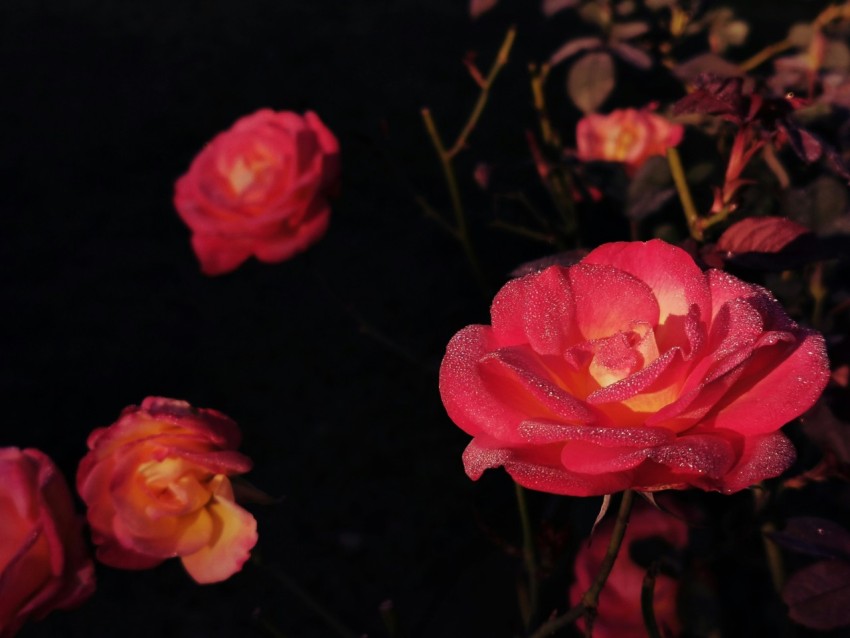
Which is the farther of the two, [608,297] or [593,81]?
[593,81]

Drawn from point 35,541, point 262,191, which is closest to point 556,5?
point 262,191

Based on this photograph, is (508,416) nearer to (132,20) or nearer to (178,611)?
(178,611)

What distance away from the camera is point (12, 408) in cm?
112

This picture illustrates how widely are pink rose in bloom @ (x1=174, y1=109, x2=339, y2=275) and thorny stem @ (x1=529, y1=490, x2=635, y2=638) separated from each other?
1.40 ft

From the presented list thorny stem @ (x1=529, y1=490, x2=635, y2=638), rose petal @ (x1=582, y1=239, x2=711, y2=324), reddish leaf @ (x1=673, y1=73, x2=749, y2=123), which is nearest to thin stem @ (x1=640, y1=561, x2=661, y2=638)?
thorny stem @ (x1=529, y1=490, x2=635, y2=638)

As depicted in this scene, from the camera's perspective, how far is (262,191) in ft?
2.28

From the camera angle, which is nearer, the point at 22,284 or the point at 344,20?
the point at 22,284

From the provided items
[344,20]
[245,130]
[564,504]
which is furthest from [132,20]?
[564,504]

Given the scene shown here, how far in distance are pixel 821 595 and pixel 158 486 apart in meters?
0.38

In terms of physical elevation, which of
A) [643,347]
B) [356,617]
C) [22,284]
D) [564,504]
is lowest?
[356,617]

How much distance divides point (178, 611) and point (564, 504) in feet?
1.69

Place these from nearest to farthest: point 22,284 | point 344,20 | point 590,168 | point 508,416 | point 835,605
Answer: point 508,416 < point 835,605 < point 590,168 < point 22,284 < point 344,20

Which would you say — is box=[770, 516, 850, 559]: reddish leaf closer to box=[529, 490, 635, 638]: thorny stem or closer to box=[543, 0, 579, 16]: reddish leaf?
box=[529, 490, 635, 638]: thorny stem

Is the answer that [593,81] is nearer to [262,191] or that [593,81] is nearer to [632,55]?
[632,55]
